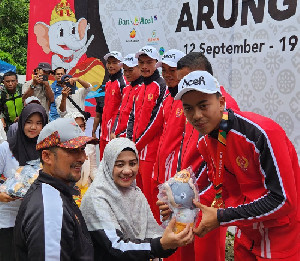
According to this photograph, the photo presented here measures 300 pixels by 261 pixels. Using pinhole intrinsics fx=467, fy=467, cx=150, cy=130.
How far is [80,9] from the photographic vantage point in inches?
350

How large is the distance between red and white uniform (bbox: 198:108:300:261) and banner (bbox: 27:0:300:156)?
2134mm

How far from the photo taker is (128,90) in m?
6.32

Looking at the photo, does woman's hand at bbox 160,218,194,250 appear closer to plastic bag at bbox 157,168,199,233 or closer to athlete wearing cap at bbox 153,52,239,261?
plastic bag at bbox 157,168,199,233

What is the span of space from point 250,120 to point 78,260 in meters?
1.16

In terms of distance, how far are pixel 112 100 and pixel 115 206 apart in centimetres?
416

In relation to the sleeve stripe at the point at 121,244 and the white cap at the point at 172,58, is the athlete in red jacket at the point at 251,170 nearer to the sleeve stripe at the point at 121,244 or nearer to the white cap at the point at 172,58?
the sleeve stripe at the point at 121,244

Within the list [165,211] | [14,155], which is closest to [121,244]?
[165,211]

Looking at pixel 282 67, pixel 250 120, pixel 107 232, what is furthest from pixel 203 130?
pixel 282 67

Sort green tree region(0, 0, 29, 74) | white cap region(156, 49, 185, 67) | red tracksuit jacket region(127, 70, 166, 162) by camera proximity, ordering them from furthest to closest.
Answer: green tree region(0, 0, 29, 74)
red tracksuit jacket region(127, 70, 166, 162)
white cap region(156, 49, 185, 67)

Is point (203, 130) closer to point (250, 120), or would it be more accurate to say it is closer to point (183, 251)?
point (250, 120)

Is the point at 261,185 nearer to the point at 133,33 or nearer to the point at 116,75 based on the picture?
the point at 116,75

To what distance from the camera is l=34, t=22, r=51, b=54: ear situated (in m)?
9.59

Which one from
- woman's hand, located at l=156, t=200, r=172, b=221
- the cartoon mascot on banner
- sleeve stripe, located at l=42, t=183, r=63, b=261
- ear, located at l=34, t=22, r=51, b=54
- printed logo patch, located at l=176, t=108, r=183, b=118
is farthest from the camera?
ear, located at l=34, t=22, r=51, b=54

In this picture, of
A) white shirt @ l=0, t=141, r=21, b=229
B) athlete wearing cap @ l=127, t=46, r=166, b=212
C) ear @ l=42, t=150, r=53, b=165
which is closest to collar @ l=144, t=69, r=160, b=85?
athlete wearing cap @ l=127, t=46, r=166, b=212
